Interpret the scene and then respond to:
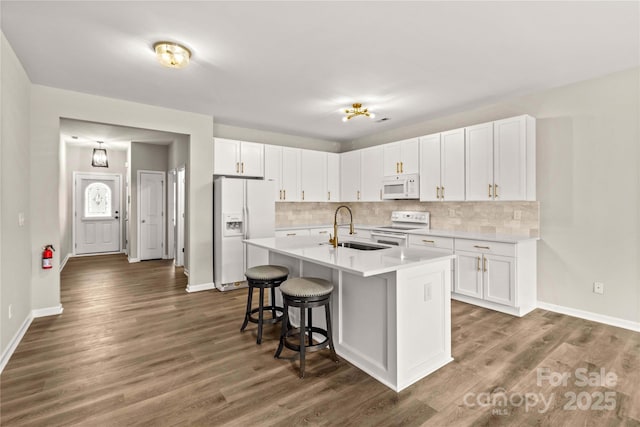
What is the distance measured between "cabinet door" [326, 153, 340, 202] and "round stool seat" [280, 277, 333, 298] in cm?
381

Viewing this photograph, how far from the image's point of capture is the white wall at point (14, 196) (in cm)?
253

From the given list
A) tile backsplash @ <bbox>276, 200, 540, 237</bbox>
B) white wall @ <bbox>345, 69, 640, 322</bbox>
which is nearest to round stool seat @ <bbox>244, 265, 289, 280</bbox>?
tile backsplash @ <bbox>276, 200, 540, 237</bbox>

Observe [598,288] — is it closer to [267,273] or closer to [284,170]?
[267,273]

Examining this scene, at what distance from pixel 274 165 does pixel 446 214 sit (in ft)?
9.80

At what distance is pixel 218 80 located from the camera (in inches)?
135

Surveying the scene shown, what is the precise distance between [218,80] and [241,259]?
257cm

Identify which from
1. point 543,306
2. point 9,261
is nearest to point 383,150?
point 543,306

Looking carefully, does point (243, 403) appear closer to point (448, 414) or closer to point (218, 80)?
point (448, 414)

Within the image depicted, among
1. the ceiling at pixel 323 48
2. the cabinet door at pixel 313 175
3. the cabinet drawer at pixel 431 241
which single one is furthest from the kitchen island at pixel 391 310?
the cabinet door at pixel 313 175

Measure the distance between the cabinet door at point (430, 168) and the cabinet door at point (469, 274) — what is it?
104 cm

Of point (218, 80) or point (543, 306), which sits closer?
point (218, 80)

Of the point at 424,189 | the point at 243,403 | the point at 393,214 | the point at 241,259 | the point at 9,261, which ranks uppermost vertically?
the point at 424,189

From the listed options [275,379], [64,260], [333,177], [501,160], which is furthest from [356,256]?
[64,260]

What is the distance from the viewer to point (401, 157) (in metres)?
5.17
